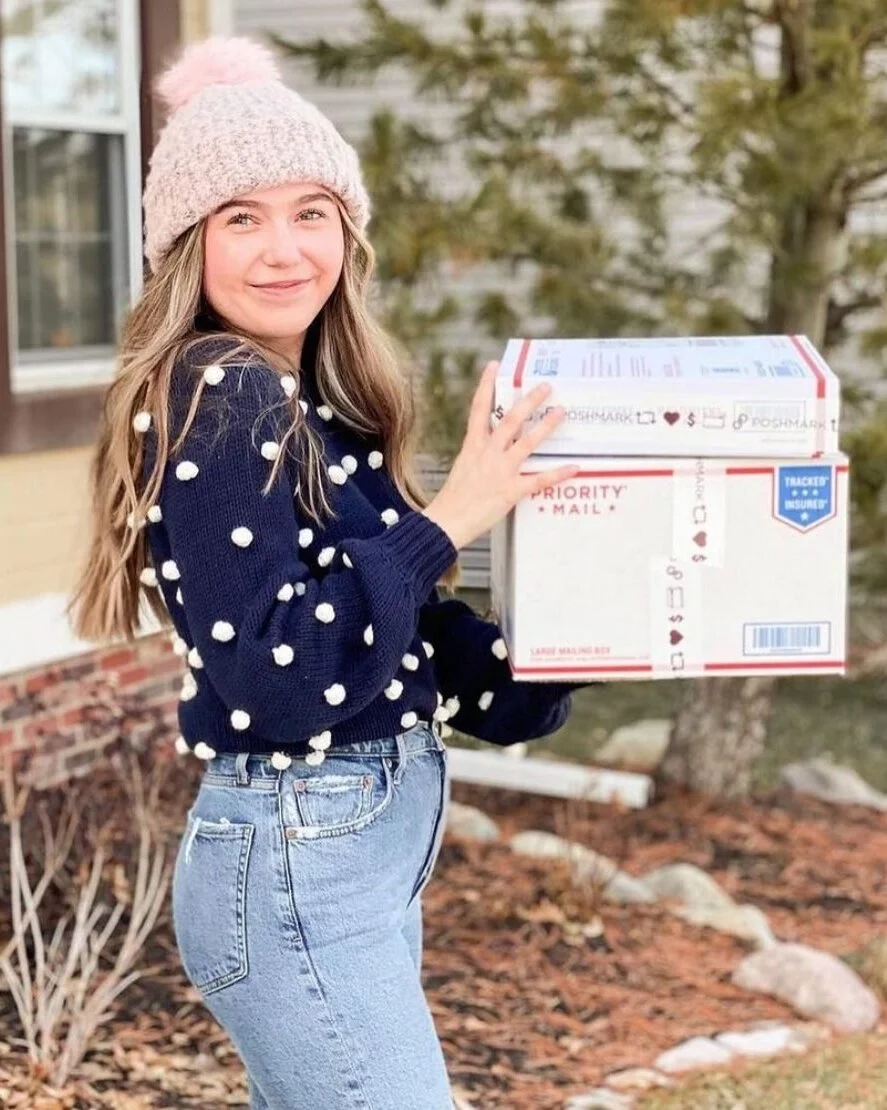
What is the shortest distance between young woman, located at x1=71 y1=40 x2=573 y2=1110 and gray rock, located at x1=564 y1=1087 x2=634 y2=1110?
1.32 meters

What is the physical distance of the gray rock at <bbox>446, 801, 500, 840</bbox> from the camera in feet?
16.6

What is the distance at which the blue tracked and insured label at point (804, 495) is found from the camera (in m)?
1.90

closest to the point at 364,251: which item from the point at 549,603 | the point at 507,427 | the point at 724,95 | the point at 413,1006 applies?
the point at 507,427

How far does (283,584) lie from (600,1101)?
191 cm

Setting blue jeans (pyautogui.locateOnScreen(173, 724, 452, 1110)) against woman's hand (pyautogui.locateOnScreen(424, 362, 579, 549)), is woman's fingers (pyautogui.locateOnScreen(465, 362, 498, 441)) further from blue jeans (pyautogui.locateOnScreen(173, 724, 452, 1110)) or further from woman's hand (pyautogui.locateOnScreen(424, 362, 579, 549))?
blue jeans (pyautogui.locateOnScreen(173, 724, 452, 1110))

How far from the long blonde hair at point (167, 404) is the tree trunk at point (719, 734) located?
3.46 meters

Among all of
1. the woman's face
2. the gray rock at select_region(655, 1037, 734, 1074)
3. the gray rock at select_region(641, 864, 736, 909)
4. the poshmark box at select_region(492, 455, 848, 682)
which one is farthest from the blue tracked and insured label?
the gray rock at select_region(641, 864, 736, 909)

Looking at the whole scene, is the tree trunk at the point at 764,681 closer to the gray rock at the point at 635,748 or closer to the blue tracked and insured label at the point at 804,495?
the gray rock at the point at 635,748

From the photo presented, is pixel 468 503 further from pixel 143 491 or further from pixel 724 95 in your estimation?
pixel 724 95

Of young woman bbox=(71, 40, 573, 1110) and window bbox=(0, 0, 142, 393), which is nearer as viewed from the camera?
young woman bbox=(71, 40, 573, 1110)

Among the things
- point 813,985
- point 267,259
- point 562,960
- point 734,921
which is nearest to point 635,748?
point 734,921

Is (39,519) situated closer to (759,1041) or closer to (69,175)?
(69,175)

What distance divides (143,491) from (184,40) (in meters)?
3.63

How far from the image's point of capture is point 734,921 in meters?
4.35
